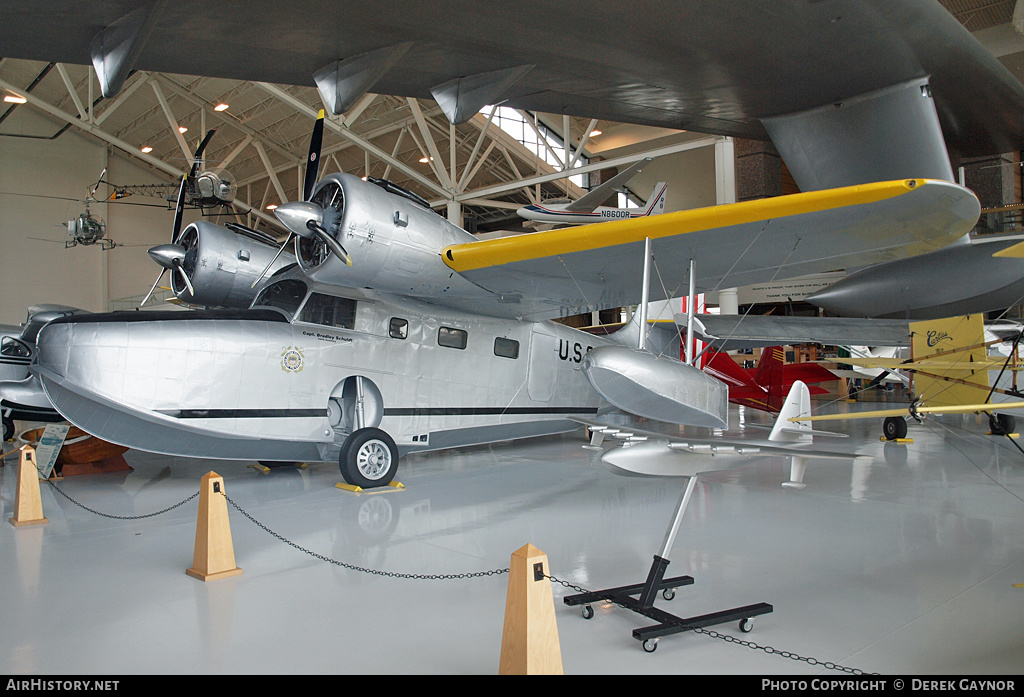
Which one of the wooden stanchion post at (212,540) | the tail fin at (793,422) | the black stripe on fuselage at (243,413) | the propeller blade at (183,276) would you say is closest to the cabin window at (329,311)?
the black stripe on fuselage at (243,413)

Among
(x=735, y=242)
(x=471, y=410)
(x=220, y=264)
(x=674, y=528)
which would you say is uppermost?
(x=220, y=264)

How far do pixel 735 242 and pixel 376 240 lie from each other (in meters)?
3.52

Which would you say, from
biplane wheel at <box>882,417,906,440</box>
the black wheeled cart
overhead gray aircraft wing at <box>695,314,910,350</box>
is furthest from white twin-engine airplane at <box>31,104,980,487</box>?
biplane wheel at <box>882,417,906,440</box>

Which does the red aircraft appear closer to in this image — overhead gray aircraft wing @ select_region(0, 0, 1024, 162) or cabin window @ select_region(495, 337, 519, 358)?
cabin window @ select_region(495, 337, 519, 358)

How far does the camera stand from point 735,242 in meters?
5.52

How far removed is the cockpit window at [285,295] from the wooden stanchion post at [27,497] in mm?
2844

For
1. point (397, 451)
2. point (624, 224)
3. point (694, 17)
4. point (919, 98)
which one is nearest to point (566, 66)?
point (694, 17)

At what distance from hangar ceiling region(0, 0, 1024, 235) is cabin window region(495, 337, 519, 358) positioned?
40.3 ft

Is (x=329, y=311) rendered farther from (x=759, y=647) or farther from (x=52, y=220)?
(x=52, y=220)

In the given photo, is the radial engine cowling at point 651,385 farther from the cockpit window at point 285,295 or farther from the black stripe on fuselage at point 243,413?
the cockpit window at point 285,295

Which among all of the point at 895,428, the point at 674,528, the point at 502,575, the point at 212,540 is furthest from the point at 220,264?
the point at 895,428

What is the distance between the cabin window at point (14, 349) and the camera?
8664mm

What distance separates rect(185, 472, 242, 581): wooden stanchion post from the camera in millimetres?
4406

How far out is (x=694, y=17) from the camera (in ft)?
19.1
